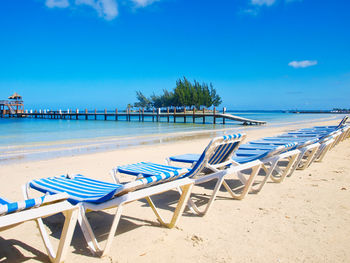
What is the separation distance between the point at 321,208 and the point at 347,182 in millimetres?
1410

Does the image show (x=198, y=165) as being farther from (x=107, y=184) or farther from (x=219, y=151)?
(x=107, y=184)

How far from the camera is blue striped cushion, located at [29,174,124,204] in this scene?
6.89ft

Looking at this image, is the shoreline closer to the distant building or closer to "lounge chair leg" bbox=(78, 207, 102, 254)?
"lounge chair leg" bbox=(78, 207, 102, 254)

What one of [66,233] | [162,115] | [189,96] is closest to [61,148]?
[66,233]

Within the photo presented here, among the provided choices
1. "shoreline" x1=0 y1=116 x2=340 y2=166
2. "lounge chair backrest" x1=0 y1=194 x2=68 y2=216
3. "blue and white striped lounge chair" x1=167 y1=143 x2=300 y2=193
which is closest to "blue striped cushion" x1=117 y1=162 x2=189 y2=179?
"blue and white striped lounge chair" x1=167 y1=143 x2=300 y2=193

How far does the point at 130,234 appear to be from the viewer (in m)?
2.49

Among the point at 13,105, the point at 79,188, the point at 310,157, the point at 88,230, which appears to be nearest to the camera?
the point at 88,230

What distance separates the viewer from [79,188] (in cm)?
248

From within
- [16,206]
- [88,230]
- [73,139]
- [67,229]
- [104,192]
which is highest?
[16,206]

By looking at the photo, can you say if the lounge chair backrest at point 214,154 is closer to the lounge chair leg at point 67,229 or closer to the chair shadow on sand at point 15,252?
the lounge chair leg at point 67,229

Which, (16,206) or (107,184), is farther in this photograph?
(107,184)

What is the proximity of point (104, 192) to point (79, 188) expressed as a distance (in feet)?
1.06

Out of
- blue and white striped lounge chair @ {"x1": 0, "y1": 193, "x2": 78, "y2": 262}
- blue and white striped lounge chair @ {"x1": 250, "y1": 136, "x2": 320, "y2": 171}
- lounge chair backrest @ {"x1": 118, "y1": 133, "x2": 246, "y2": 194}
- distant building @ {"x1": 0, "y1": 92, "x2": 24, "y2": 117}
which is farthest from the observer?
distant building @ {"x1": 0, "y1": 92, "x2": 24, "y2": 117}

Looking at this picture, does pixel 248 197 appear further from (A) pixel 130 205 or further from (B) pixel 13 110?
(B) pixel 13 110
